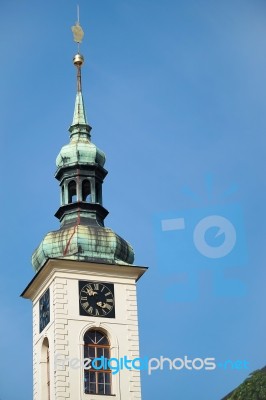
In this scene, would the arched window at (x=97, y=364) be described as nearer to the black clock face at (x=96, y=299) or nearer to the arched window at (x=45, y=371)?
the black clock face at (x=96, y=299)

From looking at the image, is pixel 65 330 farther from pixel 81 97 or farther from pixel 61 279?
pixel 81 97

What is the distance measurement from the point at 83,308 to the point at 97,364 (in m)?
2.11

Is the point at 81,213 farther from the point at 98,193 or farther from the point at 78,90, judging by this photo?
the point at 78,90

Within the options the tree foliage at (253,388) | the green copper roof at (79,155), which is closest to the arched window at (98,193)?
the green copper roof at (79,155)

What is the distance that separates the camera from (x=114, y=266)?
56.6 m

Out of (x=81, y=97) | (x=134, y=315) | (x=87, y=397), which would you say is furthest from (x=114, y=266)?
(x=81, y=97)

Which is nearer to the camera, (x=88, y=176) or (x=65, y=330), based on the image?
(x=65, y=330)

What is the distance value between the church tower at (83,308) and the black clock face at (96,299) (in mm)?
37

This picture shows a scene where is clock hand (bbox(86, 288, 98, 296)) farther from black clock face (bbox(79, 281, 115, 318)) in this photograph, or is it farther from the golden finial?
the golden finial

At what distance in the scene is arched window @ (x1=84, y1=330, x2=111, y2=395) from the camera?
5406 cm

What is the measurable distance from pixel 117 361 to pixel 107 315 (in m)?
1.75

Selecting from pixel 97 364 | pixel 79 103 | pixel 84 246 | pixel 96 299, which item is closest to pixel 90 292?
pixel 96 299

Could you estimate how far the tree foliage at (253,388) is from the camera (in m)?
45.5

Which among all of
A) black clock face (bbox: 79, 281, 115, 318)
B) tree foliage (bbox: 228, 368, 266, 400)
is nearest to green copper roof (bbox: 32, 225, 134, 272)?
black clock face (bbox: 79, 281, 115, 318)
